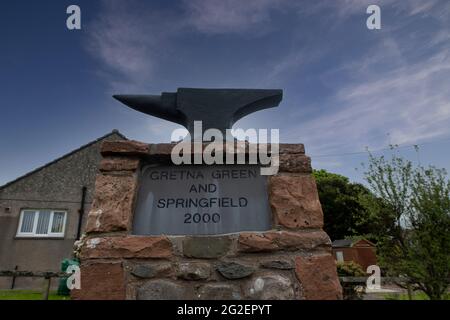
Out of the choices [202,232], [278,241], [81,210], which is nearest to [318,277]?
[278,241]

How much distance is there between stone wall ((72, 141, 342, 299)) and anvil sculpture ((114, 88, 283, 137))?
0.81 meters

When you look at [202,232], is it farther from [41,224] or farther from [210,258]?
[41,224]

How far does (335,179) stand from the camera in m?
24.5

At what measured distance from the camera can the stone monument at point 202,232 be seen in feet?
6.40

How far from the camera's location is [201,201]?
2.28 m

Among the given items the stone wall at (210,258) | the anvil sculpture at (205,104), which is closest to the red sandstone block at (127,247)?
the stone wall at (210,258)

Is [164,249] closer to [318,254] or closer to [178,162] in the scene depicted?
[178,162]

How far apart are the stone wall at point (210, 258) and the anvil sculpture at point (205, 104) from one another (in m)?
0.81

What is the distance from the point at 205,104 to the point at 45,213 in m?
13.4

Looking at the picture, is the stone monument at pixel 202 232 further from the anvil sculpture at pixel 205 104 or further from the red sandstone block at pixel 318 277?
the anvil sculpture at pixel 205 104

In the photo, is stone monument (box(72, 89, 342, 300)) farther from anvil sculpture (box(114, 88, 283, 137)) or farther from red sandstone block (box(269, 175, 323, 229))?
anvil sculpture (box(114, 88, 283, 137))

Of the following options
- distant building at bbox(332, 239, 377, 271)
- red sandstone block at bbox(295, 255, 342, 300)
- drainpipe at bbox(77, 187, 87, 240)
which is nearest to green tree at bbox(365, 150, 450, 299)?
red sandstone block at bbox(295, 255, 342, 300)

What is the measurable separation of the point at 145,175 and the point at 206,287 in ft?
3.12

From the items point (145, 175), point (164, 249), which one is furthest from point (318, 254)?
point (145, 175)
